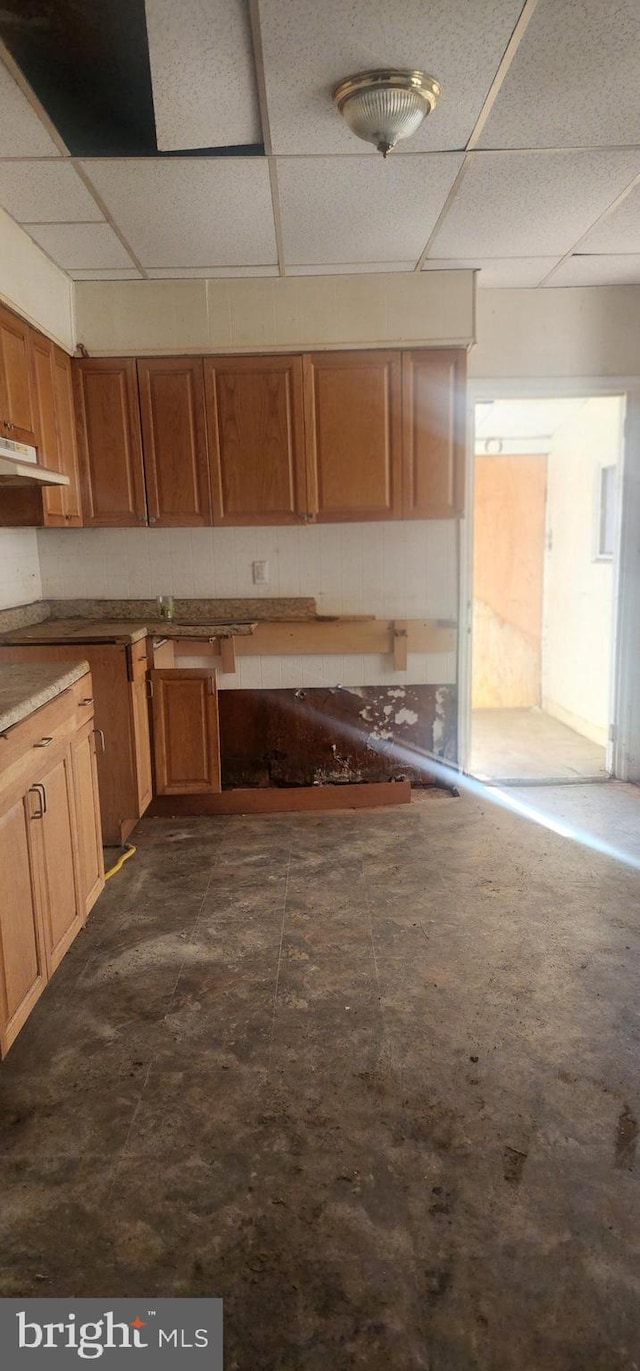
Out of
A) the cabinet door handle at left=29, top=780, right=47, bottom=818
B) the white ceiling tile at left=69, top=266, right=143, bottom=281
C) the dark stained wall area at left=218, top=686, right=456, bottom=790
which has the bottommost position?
the dark stained wall area at left=218, top=686, right=456, bottom=790

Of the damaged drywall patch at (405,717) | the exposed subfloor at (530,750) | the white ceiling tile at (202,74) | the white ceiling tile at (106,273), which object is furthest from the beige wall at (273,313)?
the exposed subfloor at (530,750)

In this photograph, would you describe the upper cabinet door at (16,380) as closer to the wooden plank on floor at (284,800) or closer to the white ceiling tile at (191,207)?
the white ceiling tile at (191,207)

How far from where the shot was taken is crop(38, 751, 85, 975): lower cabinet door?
2.25 m

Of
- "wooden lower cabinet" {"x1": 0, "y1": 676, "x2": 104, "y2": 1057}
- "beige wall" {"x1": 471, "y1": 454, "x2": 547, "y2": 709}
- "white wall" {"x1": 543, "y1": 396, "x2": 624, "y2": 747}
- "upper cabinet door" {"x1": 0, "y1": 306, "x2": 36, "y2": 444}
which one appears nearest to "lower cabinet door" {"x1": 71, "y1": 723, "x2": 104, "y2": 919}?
"wooden lower cabinet" {"x1": 0, "y1": 676, "x2": 104, "y2": 1057}

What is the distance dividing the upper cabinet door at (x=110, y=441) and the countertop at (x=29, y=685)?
1.52 m

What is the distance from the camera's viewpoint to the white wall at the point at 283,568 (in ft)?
13.9

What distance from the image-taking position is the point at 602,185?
2951 mm

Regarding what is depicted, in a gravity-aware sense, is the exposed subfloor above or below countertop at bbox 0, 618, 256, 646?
below

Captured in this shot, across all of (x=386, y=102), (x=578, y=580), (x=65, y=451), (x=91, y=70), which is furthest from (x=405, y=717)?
(x=91, y=70)

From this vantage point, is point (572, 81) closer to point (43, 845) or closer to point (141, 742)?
point (43, 845)

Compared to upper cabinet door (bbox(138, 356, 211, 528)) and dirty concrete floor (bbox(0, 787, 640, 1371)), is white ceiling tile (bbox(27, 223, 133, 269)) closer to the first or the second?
upper cabinet door (bbox(138, 356, 211, 528))

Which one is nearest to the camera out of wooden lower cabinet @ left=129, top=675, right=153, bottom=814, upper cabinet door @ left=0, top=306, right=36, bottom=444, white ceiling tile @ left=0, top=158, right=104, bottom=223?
white ceiling tile @ left=0, top=158, right=104, bottom=223

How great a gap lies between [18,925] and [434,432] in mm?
2985

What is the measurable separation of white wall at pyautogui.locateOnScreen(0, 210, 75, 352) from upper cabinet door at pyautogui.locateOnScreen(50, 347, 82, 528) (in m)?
0.12
